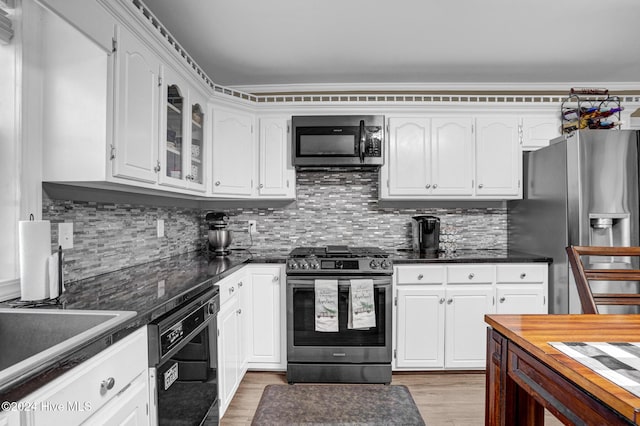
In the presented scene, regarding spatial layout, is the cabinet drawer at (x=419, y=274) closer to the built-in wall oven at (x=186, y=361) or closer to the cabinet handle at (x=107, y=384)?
the built-in wall oven at (x=186, y=361)

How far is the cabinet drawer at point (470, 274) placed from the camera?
8.74ft

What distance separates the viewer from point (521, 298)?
2.68m

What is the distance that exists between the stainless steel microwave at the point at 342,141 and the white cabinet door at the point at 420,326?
1.12 meters

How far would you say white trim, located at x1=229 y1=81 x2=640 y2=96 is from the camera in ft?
10.5

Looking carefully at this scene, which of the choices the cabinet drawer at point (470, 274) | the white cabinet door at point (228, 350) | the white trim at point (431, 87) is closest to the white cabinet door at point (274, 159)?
the white trim at point (431, 87)

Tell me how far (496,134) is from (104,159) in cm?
291

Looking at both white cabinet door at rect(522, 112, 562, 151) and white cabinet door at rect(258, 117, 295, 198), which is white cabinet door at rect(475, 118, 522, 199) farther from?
white cabinet door at rect(258, 117, 295, 198)

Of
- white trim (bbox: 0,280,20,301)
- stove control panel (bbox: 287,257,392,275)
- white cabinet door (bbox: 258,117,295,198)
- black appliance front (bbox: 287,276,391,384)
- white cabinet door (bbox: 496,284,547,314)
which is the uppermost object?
white cabinet door (bbox: 258,117,295,198)

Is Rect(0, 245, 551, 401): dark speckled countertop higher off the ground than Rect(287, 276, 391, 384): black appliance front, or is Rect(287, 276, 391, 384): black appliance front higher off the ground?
Rect(0, 245, 551, 401): dark speckled countertop

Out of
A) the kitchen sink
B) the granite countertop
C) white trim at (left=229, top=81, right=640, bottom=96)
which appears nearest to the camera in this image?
the kitchen sink

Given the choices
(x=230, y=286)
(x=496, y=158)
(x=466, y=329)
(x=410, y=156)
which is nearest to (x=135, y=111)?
(x=230, y=286)

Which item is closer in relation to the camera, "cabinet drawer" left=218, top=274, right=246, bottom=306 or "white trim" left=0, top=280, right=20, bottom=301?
"white trim" left=0, top=280, right=20, bottom=301

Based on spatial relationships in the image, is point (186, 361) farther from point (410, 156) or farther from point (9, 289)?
point (410, 156)

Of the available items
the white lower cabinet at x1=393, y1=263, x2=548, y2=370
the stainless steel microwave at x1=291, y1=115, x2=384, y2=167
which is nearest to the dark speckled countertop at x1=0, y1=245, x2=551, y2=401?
the white lower cabinet at x1=393, y1=263, x2=548, y2=370
